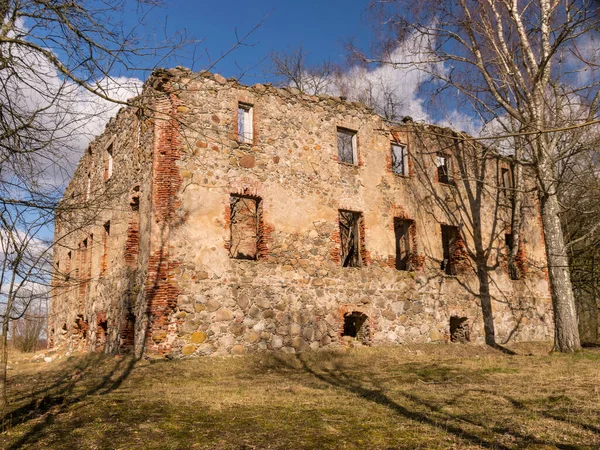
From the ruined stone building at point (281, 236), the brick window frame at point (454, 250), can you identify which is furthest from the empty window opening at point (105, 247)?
the brick window frame at point (454, 250)

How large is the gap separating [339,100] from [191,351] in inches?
300

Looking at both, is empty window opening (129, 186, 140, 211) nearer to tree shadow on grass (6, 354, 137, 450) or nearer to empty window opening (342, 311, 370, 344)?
tree shadow on grass (6, 354, 137, 450)

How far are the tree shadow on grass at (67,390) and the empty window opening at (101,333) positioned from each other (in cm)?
73

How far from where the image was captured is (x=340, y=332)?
12.0 m

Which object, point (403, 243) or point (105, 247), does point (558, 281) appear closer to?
point (403, 243)

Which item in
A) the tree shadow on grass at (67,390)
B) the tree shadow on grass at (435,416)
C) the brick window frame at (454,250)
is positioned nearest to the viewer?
the tree shadow on grass at (435,416)

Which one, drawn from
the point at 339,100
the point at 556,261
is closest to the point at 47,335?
the point at 339,100

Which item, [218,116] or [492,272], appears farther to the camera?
[492,272]

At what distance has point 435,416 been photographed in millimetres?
5215

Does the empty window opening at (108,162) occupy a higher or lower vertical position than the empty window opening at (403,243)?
higher

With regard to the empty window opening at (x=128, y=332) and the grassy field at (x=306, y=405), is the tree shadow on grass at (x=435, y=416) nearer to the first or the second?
the grassy field at (x=306, y=405)

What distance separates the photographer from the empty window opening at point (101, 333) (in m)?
12.9

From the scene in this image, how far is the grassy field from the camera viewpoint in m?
4.40

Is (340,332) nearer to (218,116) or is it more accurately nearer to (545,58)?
(218,116)
